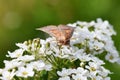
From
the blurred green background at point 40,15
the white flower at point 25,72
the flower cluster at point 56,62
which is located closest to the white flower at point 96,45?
the flower cluster at point 56,62

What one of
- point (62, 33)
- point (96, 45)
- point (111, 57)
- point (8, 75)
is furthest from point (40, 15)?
point (8, 75)

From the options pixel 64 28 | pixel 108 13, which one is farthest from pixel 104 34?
pixel 108 13

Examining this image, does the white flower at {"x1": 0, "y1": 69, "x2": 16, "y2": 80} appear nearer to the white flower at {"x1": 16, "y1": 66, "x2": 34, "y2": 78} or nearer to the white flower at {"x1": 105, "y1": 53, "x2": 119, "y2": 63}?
the white flower at {"x1": 16, "y1": 66, "x2": 34, "y2": 78}

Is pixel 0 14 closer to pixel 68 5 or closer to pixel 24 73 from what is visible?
pixel 68 5

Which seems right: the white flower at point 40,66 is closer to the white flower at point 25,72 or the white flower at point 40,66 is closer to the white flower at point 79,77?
the white flower at point 25,72

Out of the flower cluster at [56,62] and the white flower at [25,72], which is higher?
the flower cluster at [56,62]

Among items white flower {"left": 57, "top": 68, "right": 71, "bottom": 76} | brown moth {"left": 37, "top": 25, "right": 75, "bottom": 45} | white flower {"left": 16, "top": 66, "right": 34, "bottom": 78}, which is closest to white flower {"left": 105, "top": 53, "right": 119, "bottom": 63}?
brown moth {"left": 37, "top": 25, "right": 75, "bottom": 45}

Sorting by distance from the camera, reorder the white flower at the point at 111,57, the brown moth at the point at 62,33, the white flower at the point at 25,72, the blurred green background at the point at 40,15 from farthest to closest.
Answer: the blurred green background at the point at 40,15, the white flower at the point at 111,57, the brown moth at the point at 62,33, the white flower at the point at 25,72

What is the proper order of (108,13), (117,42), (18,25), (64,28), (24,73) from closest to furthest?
(24,73), (64,28), (117,42), (108,13), (18,25)
